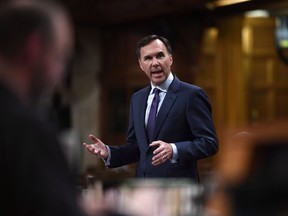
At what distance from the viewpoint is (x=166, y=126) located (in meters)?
3.35

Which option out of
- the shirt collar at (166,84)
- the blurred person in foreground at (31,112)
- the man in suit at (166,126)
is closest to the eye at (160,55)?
the man in suit at (166,126)

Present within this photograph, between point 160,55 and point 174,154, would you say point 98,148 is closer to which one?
point 174,154

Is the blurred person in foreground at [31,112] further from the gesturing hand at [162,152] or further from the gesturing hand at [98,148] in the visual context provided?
the gesturing hand at [98,148]

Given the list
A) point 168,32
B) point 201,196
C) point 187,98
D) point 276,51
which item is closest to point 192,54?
point 168,32

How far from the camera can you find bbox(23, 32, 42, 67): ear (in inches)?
58.5

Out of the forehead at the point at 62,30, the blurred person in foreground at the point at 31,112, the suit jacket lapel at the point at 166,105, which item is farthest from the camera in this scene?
the suit jacket lapel at the point at 166,105

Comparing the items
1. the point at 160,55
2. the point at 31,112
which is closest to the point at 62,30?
the point at 31,112

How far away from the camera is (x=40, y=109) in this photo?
155 cm

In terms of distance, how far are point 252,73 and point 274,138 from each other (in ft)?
20.4

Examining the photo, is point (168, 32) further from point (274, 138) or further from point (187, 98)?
point (274, 138)

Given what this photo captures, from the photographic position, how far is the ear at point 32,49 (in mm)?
1486

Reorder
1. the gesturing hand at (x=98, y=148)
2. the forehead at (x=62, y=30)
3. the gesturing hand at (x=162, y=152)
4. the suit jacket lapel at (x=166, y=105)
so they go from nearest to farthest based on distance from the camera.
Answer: the forehead at (x=62, y=30), the gesturing hand at (x=162, y=152), the gesturing hand at (x=98, y=148), the suit jacket lapel at (x=166, y=105)

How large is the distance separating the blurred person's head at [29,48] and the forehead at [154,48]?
194cm

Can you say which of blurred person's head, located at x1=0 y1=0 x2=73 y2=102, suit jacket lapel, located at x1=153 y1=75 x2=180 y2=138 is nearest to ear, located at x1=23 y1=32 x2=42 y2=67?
blurred person's head, located at x1=0 y1=0 x2=73 y2=102
